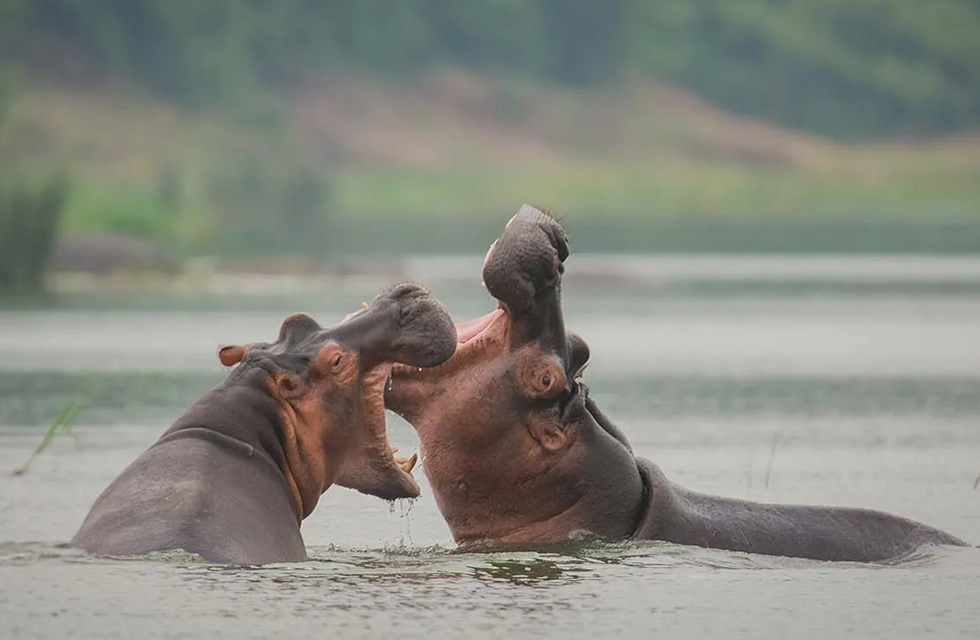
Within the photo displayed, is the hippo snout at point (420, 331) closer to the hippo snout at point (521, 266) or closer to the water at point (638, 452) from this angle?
the hippo snout at point (521, 266)

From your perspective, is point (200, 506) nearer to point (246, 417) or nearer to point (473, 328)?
point (246, 417)

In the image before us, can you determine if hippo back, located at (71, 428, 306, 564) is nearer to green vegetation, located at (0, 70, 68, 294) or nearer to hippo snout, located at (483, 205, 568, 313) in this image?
hippo snout, located at (483, 205, 568, 313)

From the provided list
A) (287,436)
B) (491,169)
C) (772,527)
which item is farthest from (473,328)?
(491,169)

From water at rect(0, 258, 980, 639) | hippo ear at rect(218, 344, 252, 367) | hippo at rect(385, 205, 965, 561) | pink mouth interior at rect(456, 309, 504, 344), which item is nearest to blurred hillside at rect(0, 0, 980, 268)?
water at rect(0, 258, 980, 639)

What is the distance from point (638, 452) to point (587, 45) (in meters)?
57.0

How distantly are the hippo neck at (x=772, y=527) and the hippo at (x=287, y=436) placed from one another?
2.42ft

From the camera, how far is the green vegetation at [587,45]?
202 ft

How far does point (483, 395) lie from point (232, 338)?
11.0 m

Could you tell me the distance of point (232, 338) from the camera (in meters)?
17.6

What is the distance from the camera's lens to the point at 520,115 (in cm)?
6147

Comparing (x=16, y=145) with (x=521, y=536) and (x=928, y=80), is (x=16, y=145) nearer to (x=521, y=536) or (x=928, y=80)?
(x=928, y=80)

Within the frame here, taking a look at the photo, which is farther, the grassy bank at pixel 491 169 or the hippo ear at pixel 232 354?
the grassy bank at pixel 491 169

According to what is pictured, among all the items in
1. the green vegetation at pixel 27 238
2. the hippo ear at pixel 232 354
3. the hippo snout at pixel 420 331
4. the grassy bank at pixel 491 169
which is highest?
the grassy bank at pixel 491 169

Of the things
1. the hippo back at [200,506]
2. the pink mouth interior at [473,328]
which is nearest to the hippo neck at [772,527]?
the pink mouth interior at [473,328]
